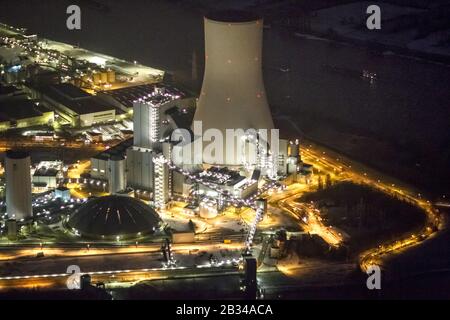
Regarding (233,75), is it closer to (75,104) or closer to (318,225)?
(318,225)

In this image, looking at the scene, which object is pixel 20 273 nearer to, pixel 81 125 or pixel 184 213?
pixel 184 213

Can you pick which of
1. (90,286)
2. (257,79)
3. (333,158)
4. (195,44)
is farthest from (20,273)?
(195,44)

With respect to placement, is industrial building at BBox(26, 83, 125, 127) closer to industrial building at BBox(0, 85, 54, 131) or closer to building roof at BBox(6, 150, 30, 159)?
industrial building at BBox(0, 85, 54, 131)

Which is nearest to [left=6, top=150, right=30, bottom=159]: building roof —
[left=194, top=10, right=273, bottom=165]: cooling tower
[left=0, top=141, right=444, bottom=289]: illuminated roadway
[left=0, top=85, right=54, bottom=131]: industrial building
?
[left=0, top=141, right=444, bottom=289]: illuminated roadway

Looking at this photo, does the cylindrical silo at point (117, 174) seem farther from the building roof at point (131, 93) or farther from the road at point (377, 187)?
the building roof at point (131, 93)

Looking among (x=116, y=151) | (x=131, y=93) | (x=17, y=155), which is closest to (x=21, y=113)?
(x=131, y=93)

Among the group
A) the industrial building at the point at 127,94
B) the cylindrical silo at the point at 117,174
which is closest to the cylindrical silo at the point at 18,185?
the cylindrical silo at the point at 117,174
